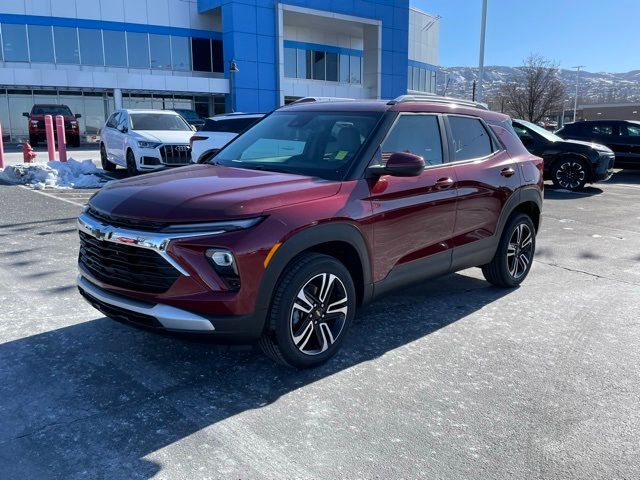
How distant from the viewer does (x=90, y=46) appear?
1261 inches

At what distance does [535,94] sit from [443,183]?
158 ft

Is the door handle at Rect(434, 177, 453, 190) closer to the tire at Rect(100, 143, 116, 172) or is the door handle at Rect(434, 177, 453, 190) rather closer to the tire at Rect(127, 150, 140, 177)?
the tire at Rect(127, 150, 140, 177)

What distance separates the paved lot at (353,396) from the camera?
8.88ft

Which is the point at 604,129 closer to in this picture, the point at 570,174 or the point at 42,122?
the point at 570,174

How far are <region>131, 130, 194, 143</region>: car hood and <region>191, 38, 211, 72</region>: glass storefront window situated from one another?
24.6 m

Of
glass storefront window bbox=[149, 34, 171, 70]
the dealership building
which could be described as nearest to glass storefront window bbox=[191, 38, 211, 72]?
the dealership building

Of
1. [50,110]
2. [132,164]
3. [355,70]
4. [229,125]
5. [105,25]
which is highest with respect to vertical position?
[105,25]

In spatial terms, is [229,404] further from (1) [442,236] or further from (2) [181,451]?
(1) [442,236]

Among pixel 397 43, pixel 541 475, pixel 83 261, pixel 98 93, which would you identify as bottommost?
pixel 541 475

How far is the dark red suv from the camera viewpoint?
3.14 metres

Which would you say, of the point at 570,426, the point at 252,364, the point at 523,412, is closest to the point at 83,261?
the point at 252,364

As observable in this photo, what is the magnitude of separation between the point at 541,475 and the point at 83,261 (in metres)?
3.11

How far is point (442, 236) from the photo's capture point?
4508mm

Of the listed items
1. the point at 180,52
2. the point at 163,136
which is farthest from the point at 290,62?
the point at 163,136
